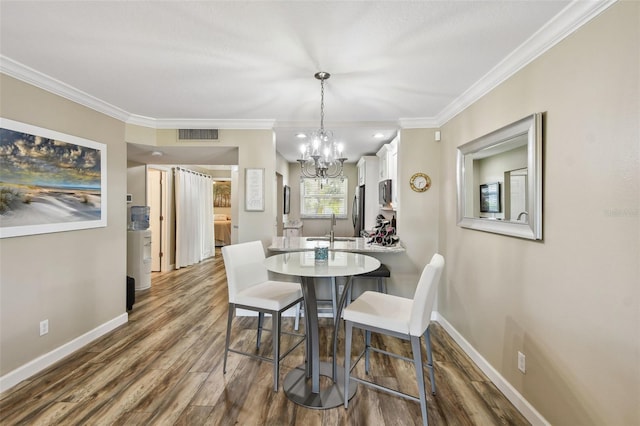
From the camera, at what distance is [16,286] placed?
2217 millimetres

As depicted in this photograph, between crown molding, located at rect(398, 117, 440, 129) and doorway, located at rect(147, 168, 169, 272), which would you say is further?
doorway, located at rect(147, 168, 169, 272)

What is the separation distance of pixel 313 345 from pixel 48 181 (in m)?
2.52

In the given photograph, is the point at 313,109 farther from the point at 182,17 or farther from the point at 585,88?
the point at 585,88

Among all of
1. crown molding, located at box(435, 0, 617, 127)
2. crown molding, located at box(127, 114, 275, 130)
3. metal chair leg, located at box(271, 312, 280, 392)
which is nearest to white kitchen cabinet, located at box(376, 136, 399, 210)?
crown molding, located at box(435, 0, 617, 127)

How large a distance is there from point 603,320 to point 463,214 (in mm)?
1489

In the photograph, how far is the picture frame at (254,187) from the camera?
143 inches

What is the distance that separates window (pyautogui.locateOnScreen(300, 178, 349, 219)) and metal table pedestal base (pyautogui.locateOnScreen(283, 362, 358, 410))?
194 inches

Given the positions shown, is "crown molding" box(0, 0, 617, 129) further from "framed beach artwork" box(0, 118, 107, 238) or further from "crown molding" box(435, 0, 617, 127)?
"framed beach artwork" box(0, 118, 107, 238)

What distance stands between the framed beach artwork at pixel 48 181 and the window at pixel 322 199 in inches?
178

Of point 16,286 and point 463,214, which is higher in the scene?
point 463,214

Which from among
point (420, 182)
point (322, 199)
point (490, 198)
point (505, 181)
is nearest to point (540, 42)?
point (505, 181)

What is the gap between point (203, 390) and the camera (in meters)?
2.15

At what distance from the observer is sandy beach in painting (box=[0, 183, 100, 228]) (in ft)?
7.11

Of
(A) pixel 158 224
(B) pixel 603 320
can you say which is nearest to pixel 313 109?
(B) pixel 603 320
